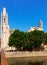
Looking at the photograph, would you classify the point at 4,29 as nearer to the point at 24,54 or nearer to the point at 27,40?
the point at 27,40

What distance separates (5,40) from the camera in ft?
200

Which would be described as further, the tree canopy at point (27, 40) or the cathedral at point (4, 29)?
the cathedral at point (4, 29)

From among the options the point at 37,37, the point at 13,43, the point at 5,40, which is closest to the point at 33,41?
the point at 37,37

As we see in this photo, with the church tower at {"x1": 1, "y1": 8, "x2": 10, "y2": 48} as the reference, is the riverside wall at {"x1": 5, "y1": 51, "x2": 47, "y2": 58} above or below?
below

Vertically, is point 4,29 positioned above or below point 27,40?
above

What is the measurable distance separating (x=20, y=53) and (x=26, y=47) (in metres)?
6.28

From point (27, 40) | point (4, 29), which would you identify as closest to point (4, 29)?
point (4, 29)

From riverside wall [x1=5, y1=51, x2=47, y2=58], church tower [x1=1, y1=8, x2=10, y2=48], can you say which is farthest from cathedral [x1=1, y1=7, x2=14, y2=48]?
riverside wall [x1=5, y1=51, x2=47, y2=58]

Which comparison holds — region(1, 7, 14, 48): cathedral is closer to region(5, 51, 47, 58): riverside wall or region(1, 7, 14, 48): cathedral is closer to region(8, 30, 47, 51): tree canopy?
region(8, 30, 47, 51): tree canopy

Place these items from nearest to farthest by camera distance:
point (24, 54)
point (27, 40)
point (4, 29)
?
1. point (24, 54)
2. point (27, 40)
3. point (4, 29)

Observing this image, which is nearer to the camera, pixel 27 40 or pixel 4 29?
pixel 27 40

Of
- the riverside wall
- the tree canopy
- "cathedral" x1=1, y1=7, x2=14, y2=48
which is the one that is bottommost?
the riverside wall

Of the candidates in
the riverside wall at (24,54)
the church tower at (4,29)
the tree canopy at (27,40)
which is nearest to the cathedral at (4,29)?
the church tower at (4,29)

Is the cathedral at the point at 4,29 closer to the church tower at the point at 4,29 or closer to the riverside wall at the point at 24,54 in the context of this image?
the church tower at the point at 4,29
